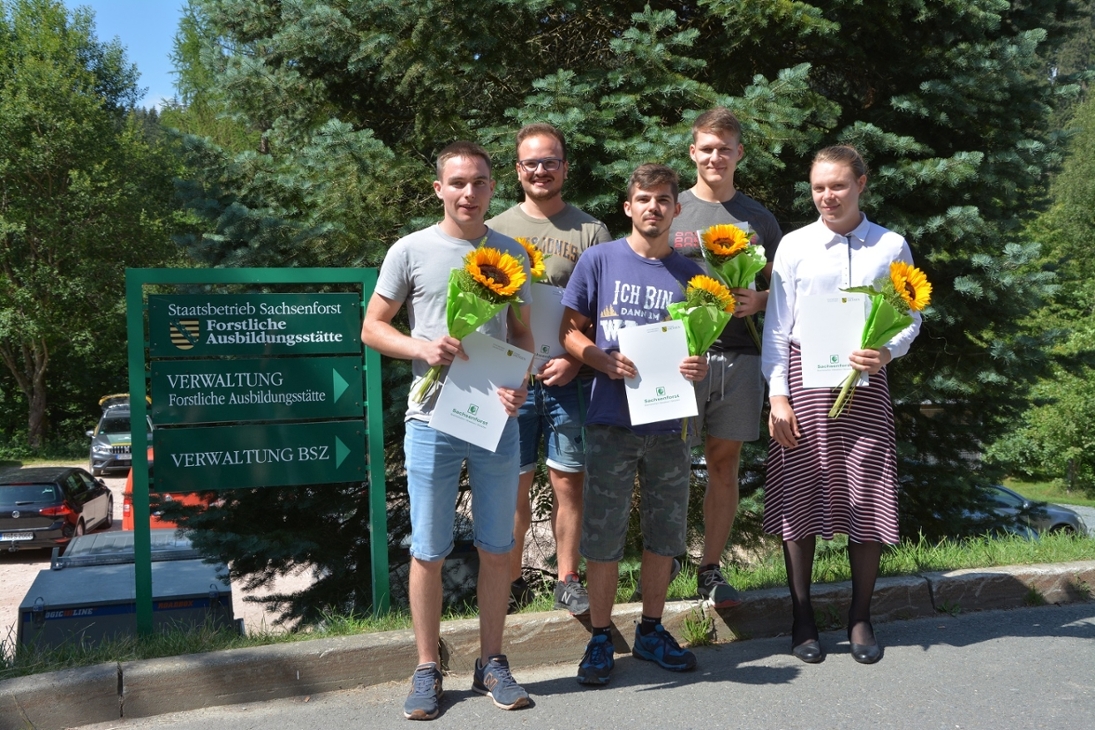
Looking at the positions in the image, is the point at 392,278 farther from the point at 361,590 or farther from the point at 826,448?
the point at 361,590

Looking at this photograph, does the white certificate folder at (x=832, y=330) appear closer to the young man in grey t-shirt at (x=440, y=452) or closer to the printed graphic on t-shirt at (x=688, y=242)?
the printed graphic on t-shirt at (x=688, y=242)

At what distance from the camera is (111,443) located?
28.5 m

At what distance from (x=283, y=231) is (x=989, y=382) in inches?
233

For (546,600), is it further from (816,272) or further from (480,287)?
(816,272)

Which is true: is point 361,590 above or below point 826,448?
below

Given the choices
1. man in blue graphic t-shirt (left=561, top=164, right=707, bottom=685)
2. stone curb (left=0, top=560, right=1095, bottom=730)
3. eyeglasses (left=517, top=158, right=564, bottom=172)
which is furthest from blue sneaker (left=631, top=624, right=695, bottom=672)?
eyeglasses (left=517, top=158, right=564, bottom=172)

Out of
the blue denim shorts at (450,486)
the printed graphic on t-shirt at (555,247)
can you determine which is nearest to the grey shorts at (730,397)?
the printed graphic on t-shirt at (555,247)

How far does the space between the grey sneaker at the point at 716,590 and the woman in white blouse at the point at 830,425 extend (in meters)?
0.29

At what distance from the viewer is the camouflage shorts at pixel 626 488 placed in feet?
13.3

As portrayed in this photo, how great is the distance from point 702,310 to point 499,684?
5.49 feet

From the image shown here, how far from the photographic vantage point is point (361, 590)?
7301mm

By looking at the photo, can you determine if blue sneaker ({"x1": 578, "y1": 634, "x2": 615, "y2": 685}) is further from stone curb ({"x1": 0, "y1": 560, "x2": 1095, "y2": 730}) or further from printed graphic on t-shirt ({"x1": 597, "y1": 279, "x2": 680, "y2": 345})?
printed graphic on t-shirt ({"x1": 597, "y1": 279, "x2": 680, "y2": 345})

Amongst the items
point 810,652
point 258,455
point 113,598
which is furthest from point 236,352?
point 113,598

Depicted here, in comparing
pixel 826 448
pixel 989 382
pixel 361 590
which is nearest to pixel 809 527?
pixel 826 448
